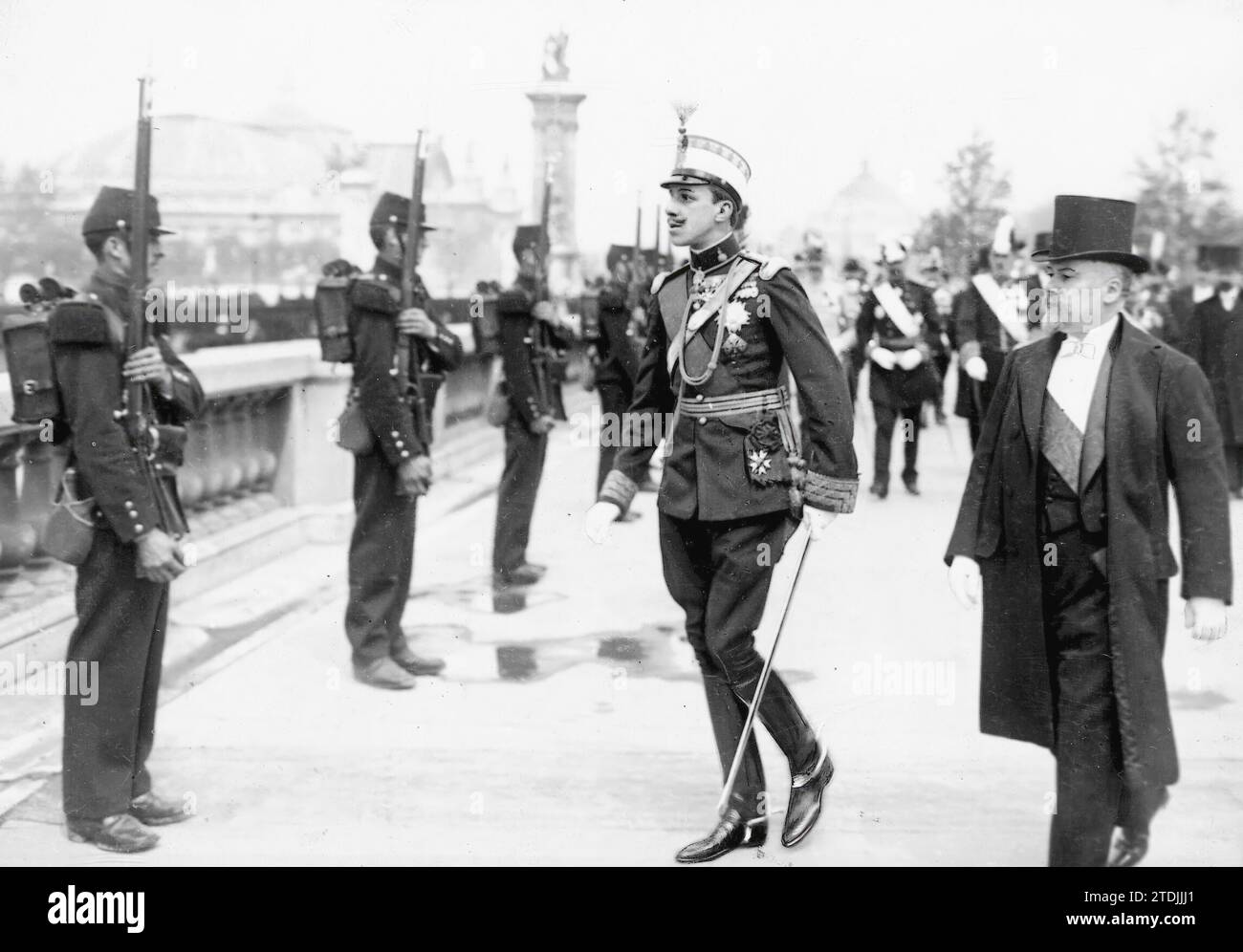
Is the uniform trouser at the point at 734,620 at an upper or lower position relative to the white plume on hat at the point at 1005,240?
lower

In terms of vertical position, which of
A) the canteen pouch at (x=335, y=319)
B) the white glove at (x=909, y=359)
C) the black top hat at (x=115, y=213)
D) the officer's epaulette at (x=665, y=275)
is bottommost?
the white glove at (x=909, y=359)

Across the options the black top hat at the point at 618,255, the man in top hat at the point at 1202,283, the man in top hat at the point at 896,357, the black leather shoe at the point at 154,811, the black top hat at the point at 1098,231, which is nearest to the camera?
the black top hat at the point at 1098,231

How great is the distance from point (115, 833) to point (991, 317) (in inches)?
308

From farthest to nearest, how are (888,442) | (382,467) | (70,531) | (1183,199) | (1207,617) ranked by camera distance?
(1183,199) → (888,442) → (382,467) → (70,531) → (1207,617)

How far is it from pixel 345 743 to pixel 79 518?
61.0 inches

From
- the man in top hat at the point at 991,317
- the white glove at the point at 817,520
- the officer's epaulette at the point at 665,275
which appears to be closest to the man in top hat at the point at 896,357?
the man in top hat at the point at 991,317

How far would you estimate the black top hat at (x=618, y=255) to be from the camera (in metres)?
11.9

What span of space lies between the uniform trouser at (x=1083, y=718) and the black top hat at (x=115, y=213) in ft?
9.19

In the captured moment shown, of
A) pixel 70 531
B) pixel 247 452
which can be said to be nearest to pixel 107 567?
pixel 70 531

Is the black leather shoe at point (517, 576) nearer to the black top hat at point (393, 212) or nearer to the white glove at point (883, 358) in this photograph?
the black top hat at point (393, 212)

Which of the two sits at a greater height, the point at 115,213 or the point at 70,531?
the point at 115,213

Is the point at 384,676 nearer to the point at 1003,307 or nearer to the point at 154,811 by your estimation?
the point at 154,811

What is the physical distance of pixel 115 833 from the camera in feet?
15.5

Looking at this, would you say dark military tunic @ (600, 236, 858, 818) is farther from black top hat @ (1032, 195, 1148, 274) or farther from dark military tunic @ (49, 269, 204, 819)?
dark military tunic @ (49, 269, 204, 819)
